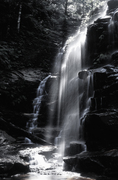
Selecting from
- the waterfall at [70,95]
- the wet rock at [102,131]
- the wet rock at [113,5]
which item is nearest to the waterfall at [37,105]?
the waterfall at [70,95]

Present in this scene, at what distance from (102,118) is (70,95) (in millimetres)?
7779

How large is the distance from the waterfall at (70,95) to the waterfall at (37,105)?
1.92m

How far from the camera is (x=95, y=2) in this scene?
153 ft

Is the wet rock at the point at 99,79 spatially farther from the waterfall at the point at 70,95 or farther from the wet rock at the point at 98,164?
the wet rock at the point at 98,164

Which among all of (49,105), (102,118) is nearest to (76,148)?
(102,118)

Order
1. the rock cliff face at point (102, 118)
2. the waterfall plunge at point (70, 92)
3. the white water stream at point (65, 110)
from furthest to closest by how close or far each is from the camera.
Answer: the waterfall plunge at point (70, 92), the white water stream at point (65, 110), the rock cliff face at point (102, 118)

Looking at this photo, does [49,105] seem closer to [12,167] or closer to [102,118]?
[102,118]

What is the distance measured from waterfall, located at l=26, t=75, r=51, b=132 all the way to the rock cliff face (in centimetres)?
543

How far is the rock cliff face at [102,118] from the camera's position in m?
6.85

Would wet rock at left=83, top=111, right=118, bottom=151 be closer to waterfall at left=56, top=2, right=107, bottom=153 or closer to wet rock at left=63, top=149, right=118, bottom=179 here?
wet rock at left=63, top=149, right=118, bottom=179

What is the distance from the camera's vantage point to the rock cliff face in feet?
22.5

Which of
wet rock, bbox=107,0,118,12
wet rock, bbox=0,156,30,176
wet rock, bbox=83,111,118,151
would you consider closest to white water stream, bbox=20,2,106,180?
wet rock, bbox=0,156,30,176

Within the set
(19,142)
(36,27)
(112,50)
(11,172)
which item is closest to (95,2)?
(36,27)

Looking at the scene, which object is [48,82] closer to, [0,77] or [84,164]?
[0,77]
